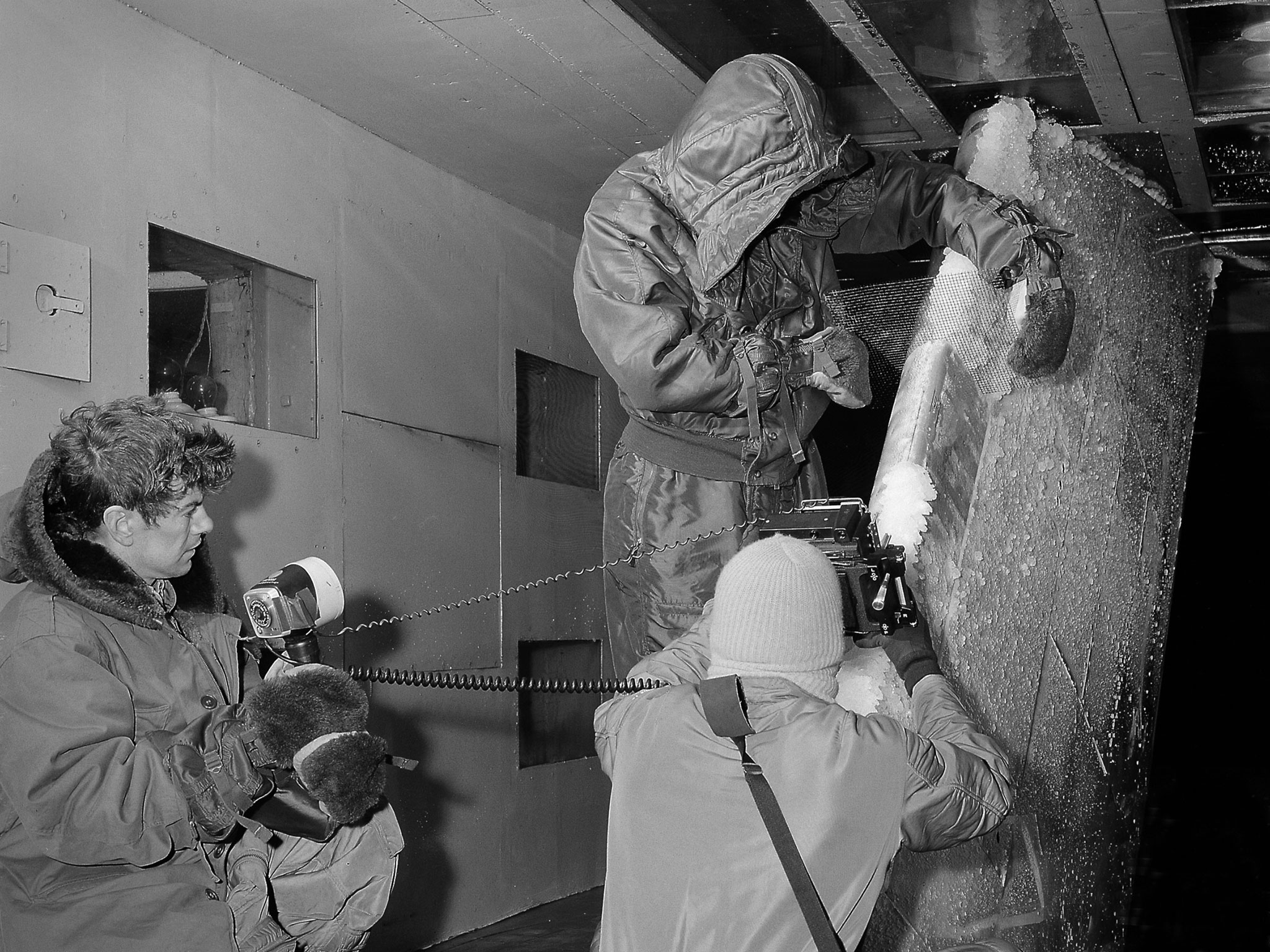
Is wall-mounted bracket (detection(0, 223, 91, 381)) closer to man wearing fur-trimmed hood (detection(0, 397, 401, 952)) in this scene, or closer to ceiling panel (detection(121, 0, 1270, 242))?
ceiling panel (detection(121, 0, 1270, 242))

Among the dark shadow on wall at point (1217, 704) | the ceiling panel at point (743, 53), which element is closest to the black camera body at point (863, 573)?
the ceiling panel at point (743, 53)

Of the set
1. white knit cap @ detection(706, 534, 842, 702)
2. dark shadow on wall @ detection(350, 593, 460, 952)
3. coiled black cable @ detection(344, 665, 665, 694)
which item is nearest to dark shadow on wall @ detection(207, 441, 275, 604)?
dark shadow on wall @ detection(350, 593, 460, 952)

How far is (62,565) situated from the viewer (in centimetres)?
176

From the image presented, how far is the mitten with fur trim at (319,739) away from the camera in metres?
1.70

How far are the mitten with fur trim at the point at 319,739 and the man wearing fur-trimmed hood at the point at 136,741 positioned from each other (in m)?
0.02

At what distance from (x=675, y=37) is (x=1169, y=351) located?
1.70 m

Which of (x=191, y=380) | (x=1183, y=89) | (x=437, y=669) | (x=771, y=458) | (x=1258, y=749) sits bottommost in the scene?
(x=1258, y=749)

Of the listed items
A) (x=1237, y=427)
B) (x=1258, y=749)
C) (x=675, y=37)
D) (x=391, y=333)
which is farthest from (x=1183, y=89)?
(x=1258, y=749)

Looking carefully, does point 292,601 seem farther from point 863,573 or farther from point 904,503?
point 904,503

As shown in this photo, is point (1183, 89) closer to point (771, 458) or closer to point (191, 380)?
point (771, 458)

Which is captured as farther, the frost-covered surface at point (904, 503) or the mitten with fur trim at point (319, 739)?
the frost-covered surface at point (904, 503)

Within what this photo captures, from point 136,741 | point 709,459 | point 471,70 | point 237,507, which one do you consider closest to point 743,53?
point 471,70

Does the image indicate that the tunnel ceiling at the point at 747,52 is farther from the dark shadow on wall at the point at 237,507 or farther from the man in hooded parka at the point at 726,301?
the dark shadow on wall at the point at 237,507

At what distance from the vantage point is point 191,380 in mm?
3248
